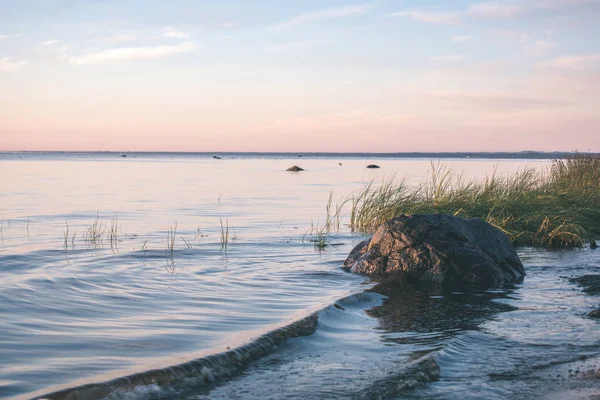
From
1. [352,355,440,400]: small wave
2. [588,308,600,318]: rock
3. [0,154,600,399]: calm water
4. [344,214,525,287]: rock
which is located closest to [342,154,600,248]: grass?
[0,154,600,399]: calm water

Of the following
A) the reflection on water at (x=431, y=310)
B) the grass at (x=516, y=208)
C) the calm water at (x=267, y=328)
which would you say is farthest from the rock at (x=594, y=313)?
the grass at (x=516, y=208)

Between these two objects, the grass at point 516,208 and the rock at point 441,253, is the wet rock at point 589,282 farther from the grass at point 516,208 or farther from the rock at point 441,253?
the grass at point 516,208

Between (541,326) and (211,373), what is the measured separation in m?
4.55

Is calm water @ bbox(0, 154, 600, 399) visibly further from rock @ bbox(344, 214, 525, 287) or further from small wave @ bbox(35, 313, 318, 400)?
rock @ bbox(344, 214, 525, 287)

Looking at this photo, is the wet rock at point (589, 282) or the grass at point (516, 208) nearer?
the wet rock at point (589, 282)

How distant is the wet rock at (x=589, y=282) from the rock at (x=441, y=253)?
3.42 ft

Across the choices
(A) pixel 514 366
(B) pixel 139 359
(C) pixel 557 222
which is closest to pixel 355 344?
(A) pixel 514 366

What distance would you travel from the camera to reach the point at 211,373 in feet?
21.5

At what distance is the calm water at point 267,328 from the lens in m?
6.14

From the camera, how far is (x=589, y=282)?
37.0 ft

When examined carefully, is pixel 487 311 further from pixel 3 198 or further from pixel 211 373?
pixel 3 198

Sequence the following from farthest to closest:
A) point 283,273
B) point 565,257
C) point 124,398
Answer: point 565,257 < point 283,273 < point 124,398

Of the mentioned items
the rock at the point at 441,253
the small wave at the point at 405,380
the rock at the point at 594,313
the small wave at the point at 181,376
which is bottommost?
the small wave at the point at 181,376

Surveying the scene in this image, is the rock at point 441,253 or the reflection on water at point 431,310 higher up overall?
the rock at point 441,253
